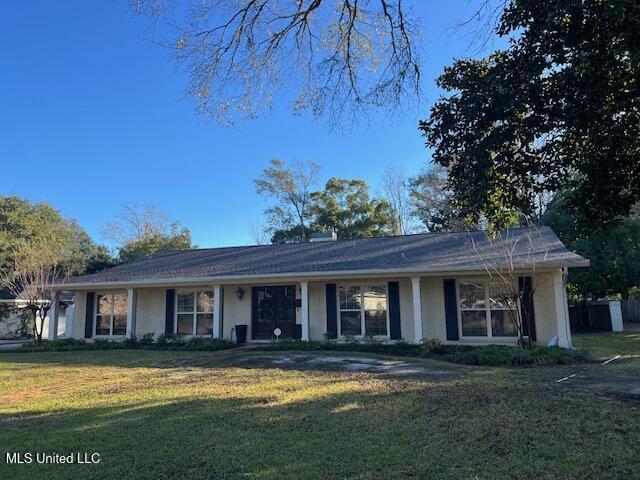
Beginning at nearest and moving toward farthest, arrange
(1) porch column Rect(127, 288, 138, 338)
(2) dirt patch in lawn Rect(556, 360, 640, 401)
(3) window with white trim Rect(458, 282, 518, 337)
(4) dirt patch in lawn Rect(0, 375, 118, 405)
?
(2) dirt patch in lawn Rect(556, 360, 640, 401), (4) dirt patch in lawn Rect(0, 375, 118, 405), (3) window with white trim Rect(458, 282, 518, 337), (1) porch column Rect(127, 288, 138, 338)

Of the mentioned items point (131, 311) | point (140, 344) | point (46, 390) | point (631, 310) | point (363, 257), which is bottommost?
point (46, 390)

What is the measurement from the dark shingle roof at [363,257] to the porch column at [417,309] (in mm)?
461

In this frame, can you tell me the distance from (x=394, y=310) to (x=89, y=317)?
11.6 meters

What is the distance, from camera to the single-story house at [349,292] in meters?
13.2

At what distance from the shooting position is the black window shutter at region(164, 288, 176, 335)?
A: 16406 millimetres

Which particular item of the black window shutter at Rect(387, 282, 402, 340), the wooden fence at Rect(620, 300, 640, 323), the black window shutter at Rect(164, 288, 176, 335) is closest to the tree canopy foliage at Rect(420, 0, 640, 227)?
the black window shutter at Rect(387, 282, 402, 340)

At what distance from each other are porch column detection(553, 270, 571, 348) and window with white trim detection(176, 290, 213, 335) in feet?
36.1

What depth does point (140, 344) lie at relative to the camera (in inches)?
619

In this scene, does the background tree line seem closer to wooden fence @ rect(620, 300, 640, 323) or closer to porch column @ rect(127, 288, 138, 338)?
wooden fence @ rect(620, 300, 640, 323)

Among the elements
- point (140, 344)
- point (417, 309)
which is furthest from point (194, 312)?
point (417, 309)

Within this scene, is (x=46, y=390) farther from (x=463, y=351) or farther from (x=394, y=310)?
(x=394, y=310)

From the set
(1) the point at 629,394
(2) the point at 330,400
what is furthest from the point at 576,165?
(2) the point at 330,400

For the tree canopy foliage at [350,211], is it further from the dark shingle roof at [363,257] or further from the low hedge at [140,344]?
the low hedge at [140,344]

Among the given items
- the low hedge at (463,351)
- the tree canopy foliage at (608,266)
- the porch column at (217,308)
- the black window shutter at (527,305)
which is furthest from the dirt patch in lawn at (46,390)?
the tree canopy foliage at (608,266)
